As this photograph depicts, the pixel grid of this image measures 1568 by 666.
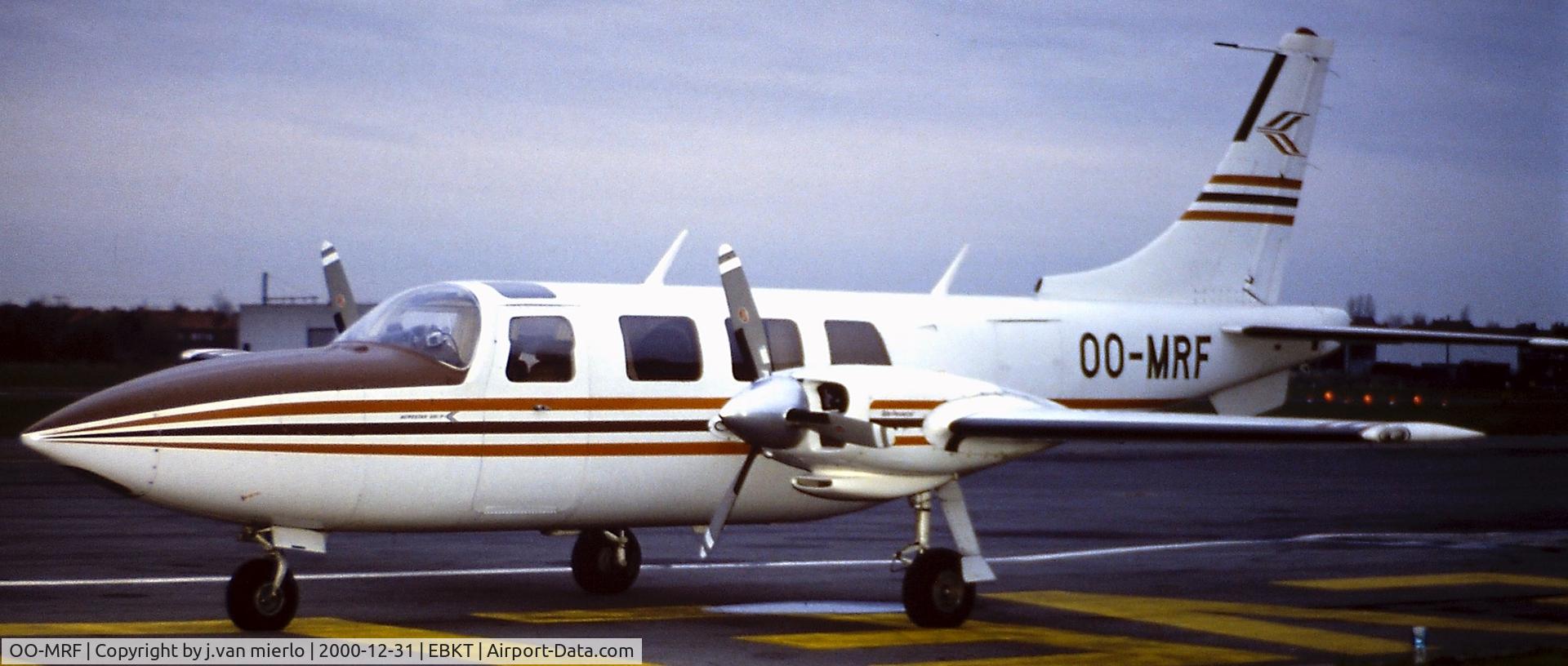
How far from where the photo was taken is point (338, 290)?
15125 millimetres

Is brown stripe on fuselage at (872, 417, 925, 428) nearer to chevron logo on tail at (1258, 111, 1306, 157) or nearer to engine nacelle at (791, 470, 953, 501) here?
engine nacelle at (791, 470, 953, 501)

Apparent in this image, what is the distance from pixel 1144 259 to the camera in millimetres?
17219

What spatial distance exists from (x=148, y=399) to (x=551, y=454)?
2758 millimetres

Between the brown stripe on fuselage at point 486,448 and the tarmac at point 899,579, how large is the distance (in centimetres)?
119

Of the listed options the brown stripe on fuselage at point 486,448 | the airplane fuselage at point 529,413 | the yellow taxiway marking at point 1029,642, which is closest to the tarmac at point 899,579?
the yellow taxiway marking at point 1029,642

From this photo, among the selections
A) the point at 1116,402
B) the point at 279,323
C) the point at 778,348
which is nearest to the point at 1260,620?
the point at 1116,402

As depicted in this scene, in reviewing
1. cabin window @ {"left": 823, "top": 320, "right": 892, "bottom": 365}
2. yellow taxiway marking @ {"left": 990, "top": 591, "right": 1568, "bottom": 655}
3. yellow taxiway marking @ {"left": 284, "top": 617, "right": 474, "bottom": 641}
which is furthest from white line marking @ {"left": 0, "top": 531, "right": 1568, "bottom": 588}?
cabin window @ {"left": 823, "top": 320, "right": 892, "bottom": 365}

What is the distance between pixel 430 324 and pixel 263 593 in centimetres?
219

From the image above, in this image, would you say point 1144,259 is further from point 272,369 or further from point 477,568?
point 272,369

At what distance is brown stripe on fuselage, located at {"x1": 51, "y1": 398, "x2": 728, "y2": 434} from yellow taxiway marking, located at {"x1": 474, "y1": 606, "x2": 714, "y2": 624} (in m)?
1.52

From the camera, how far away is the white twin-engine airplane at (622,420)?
1152cm

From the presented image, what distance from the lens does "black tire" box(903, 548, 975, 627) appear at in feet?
42.8

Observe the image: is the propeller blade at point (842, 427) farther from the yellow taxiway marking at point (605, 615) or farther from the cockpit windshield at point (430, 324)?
the cockpit windshield at point (430, 324)

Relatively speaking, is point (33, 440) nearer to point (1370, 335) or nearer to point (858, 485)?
point (858, 485)
